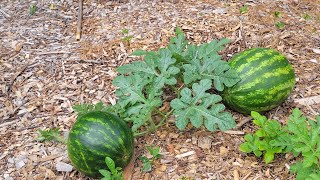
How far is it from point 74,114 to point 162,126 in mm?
771

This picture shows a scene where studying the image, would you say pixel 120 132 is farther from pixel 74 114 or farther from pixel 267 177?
pixel 267 177

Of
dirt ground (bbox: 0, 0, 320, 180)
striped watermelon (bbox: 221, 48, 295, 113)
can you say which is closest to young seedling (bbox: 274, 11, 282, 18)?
dirt ground (bbox: 0, 0, 320, 180)

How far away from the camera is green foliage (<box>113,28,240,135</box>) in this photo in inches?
120

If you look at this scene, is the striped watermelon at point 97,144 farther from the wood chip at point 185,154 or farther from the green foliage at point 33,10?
the green foliage at point 33,10

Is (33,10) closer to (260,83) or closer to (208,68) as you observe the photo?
(208,68)

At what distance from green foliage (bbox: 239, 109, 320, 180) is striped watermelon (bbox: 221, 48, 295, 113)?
0.22 meters

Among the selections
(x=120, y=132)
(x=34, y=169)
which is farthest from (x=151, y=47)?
(x=34, y=169)

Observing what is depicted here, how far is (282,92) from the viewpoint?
3.24m

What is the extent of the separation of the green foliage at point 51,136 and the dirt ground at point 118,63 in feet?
0.17

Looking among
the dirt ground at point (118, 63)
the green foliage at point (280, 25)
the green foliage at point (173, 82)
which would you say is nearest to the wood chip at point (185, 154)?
the dirt ground at point (118, 63)

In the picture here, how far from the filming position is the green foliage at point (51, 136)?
3.24m

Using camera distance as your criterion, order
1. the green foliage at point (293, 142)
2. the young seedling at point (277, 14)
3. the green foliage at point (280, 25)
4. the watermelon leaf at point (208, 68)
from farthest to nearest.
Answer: the young seedling at point (277, 14) < the green foliage at point (280, 25) < the watermelon leaf at point (208, 68) < the green foliage at point (293, 142)

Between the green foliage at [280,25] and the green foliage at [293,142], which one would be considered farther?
the green foliage at [280,25]

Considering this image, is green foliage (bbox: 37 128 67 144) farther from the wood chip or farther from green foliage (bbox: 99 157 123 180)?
the wood chip
